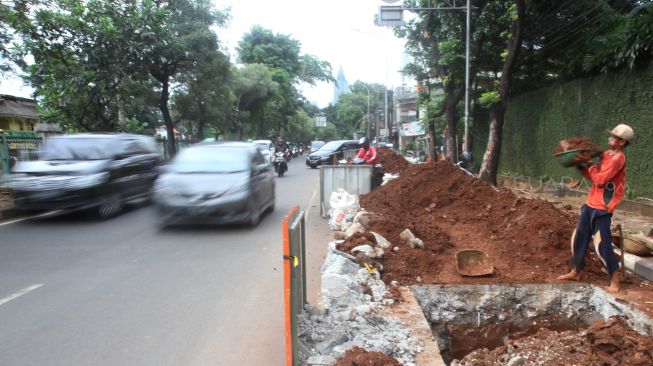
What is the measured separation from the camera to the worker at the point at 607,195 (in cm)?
491

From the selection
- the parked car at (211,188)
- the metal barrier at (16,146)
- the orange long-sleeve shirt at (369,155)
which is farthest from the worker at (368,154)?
the metal barrier at (16,146)

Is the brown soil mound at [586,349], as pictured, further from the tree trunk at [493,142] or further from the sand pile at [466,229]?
the tree trunk at [493,142]

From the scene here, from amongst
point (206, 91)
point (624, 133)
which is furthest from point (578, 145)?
point (206, 91)

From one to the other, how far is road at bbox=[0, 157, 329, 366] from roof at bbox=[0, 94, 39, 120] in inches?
739

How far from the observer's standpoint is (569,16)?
15.0 m

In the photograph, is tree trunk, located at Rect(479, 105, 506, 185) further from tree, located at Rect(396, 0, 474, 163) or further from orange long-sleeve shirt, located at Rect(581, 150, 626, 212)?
orange long-sleeve shirt, located at Rect(581, 150, 626, 212)

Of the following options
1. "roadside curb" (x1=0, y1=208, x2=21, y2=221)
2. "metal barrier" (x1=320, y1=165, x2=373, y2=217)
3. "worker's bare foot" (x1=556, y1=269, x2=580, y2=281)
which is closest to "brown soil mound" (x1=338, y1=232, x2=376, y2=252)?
"worker's bare foot" (x1=556, y1=269, x2=580, y2=281)

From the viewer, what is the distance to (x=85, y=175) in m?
9.17

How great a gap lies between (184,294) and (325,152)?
23.2 metres

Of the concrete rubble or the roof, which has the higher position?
the roof

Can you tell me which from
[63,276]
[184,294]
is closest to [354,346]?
[184,294]

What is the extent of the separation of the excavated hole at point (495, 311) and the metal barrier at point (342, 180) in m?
4.96

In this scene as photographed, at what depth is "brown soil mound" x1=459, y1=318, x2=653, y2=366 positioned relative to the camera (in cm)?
367

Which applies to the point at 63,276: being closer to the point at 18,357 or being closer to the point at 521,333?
the point at 18,357
